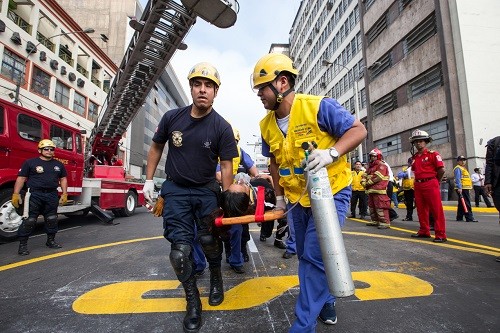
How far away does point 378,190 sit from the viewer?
7.23m

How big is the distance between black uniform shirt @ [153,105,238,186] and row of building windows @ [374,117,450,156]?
18.6 metres

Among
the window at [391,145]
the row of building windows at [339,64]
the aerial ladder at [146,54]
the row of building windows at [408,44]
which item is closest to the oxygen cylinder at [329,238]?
the aerial ladder at [146,54]

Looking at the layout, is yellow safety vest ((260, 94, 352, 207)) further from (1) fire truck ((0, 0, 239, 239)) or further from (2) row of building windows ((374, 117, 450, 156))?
(2) row of building windows ((374, 117, 450, 156))

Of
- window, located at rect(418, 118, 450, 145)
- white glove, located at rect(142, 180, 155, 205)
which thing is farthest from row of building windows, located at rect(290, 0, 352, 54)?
white glove, located at rect(142, 180, 155, 205)

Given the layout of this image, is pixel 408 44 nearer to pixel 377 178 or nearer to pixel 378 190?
pixel 377 178

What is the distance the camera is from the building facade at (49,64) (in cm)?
1739

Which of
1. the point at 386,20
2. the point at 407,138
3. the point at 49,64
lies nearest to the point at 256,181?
the point at 407,138

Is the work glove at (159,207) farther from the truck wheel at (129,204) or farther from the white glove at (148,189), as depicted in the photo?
the truck wheel at (129,204)

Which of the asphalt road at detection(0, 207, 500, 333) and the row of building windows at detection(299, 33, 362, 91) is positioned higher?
the row of building windows at detection(299, 33, 362, 91)

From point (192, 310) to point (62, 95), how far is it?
26706 millimetres

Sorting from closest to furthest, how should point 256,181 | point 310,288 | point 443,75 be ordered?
point 310,288 → point 256,181 → point 443,75

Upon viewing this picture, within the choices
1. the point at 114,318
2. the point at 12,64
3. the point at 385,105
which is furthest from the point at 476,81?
the point at 12,64

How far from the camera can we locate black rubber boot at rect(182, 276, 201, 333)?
2080 mm

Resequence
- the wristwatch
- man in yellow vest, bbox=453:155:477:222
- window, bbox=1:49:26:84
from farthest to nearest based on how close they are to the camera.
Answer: window, bbox=1:49:26:84 < man in yellow vest, bbox=453:155:477:222 < the wristwatch
